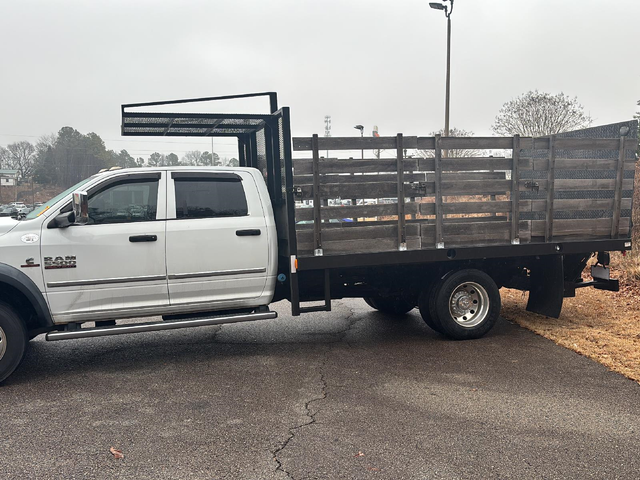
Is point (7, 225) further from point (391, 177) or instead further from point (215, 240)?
point (391, 177)

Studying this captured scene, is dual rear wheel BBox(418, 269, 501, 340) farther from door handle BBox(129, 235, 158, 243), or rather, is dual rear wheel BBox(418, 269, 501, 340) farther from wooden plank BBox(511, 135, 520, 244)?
door handle BBox(129, 235, 158, 243)

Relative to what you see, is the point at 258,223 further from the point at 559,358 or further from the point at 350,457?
the point at 559,358

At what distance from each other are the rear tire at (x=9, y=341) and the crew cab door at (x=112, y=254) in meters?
0.34

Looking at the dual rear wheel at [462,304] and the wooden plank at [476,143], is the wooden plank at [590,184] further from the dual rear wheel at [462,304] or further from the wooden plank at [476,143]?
the dual rear wheel at [462,304]

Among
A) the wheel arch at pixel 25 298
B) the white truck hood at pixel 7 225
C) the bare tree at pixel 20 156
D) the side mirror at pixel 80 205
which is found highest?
the bare tree at pixel 20 156

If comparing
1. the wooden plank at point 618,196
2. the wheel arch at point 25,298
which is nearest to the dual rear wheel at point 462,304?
the wooden plank at point 618,196

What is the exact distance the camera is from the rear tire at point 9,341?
526 cm

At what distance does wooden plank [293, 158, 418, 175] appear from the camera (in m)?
6.04

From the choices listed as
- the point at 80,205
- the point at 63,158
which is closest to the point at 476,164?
the point at 80,205

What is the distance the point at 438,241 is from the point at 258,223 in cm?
204

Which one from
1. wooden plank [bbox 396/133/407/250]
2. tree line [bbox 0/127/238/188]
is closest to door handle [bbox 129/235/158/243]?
wooden plank [bbox 396/133/407/250]

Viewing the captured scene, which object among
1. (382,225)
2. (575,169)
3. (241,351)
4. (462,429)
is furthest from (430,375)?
(575,169)

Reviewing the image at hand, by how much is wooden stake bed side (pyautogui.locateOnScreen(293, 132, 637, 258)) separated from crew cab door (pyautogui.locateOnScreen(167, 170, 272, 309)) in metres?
0.50

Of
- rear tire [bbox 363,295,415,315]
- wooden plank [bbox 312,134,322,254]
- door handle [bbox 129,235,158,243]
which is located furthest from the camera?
rear tire [bbox 363,295,415,315]
